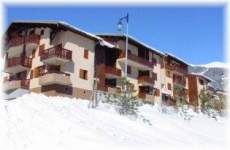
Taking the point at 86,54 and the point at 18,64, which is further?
the point at 18,64

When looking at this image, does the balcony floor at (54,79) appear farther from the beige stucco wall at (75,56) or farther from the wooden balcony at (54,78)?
the beige stucco wall at (75,56)

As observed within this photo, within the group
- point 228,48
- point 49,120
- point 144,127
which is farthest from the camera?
point 144,127

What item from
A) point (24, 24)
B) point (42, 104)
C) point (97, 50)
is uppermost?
point (24, 24)

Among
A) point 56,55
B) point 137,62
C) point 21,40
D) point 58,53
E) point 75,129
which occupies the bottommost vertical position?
point 75,129

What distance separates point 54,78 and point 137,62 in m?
14.0

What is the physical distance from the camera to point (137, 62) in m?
46.1

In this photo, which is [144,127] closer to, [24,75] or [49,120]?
[49,120]

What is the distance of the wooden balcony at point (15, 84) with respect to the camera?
129ft

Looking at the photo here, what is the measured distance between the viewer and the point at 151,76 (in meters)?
50.0

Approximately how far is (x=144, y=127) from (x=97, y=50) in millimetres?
16264

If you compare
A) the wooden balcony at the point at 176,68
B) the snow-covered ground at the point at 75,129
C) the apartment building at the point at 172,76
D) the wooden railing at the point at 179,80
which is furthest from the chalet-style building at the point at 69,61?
the wooden railing at the point at 179,80

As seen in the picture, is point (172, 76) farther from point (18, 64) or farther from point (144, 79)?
point (18, 64)

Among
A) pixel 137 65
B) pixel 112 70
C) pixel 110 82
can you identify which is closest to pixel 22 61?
pixel 112 70

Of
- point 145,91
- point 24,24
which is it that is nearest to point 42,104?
point 24,24
